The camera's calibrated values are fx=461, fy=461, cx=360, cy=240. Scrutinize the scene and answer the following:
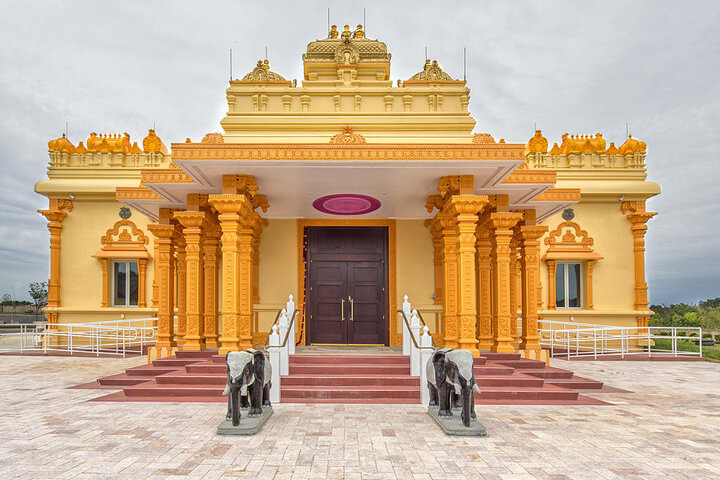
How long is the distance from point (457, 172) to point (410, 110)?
3.19m

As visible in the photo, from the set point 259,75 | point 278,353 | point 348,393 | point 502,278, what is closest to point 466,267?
point 502,278

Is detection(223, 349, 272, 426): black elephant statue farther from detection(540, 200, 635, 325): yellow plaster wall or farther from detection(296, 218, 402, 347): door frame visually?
detection(540, 200, 635, 325): yellow plaster wall

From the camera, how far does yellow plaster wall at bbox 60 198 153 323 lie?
50.0 ft

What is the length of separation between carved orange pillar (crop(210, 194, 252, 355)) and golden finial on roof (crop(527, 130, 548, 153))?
11.0 metres

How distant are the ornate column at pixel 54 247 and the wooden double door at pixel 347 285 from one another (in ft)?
31.1

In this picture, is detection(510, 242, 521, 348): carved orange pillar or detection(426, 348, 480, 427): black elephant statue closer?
detection(426, 348, 480, 427): black elephant statue

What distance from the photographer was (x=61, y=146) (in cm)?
1579

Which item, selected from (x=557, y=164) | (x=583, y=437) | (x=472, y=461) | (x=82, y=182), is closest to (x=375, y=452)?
(x=472, y=461)

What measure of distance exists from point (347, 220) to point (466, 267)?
3.98 metres

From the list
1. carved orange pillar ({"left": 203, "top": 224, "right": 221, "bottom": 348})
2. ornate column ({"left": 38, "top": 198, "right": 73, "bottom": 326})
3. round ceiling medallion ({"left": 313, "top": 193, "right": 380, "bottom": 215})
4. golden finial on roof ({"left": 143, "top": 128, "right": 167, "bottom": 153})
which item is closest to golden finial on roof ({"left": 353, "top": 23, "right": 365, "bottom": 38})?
round ceiling medallion ({"left": 313, "top": 193, "right": 380, "bottom": 215})

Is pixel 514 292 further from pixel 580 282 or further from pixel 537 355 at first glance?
pixel 580 282

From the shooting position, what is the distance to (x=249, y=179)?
8484 mm

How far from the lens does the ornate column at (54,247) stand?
49.6 feet

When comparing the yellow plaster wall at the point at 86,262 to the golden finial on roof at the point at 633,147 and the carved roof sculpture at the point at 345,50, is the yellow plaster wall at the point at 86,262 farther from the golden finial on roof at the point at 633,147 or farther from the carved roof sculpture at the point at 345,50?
the golden finial on roof at the point at 633,147
